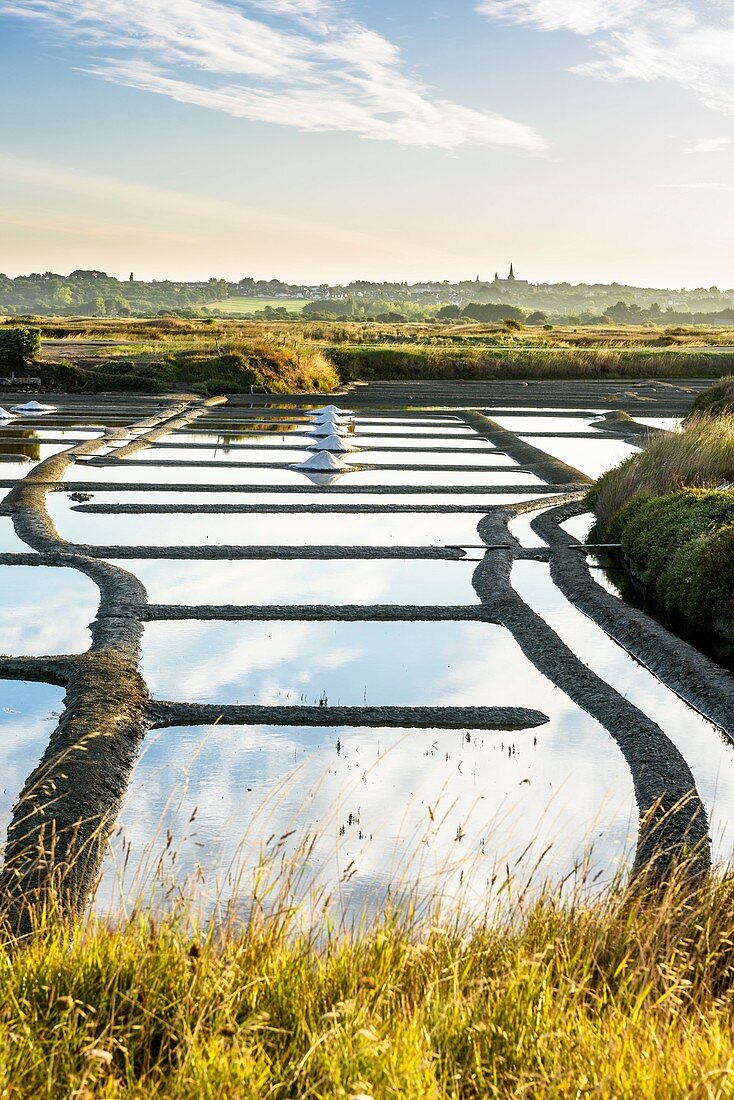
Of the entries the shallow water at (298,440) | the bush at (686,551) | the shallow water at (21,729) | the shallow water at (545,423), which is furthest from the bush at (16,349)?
the shallow water at (21,729)

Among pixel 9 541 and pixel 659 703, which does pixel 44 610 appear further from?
pixel 659 703

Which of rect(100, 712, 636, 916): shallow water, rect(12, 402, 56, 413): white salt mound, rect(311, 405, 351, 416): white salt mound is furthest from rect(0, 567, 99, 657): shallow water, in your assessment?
rect(12, 402, 56, 413): white salt mound

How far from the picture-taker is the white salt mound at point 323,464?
18.1 meters

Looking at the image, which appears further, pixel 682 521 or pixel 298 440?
pixel 298 440

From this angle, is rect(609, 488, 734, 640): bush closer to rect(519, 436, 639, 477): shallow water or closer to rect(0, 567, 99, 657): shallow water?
rect(0, 567, 99, 657): shallow water

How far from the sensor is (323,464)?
1819 cm

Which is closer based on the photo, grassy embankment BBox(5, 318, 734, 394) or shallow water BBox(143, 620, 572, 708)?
shallow water BBox(143, 620, 572, 708)

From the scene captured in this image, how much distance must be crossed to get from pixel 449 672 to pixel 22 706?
2.94 m

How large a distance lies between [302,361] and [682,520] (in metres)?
24.4

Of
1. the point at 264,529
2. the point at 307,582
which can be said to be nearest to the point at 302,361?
the point at 264,529

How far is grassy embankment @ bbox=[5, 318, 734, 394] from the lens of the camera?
31.9m

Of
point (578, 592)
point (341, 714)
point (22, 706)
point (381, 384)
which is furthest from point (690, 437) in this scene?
point (381, 384)

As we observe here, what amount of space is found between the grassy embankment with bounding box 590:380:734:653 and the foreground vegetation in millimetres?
5832

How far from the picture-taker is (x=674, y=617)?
10055 millimetres
